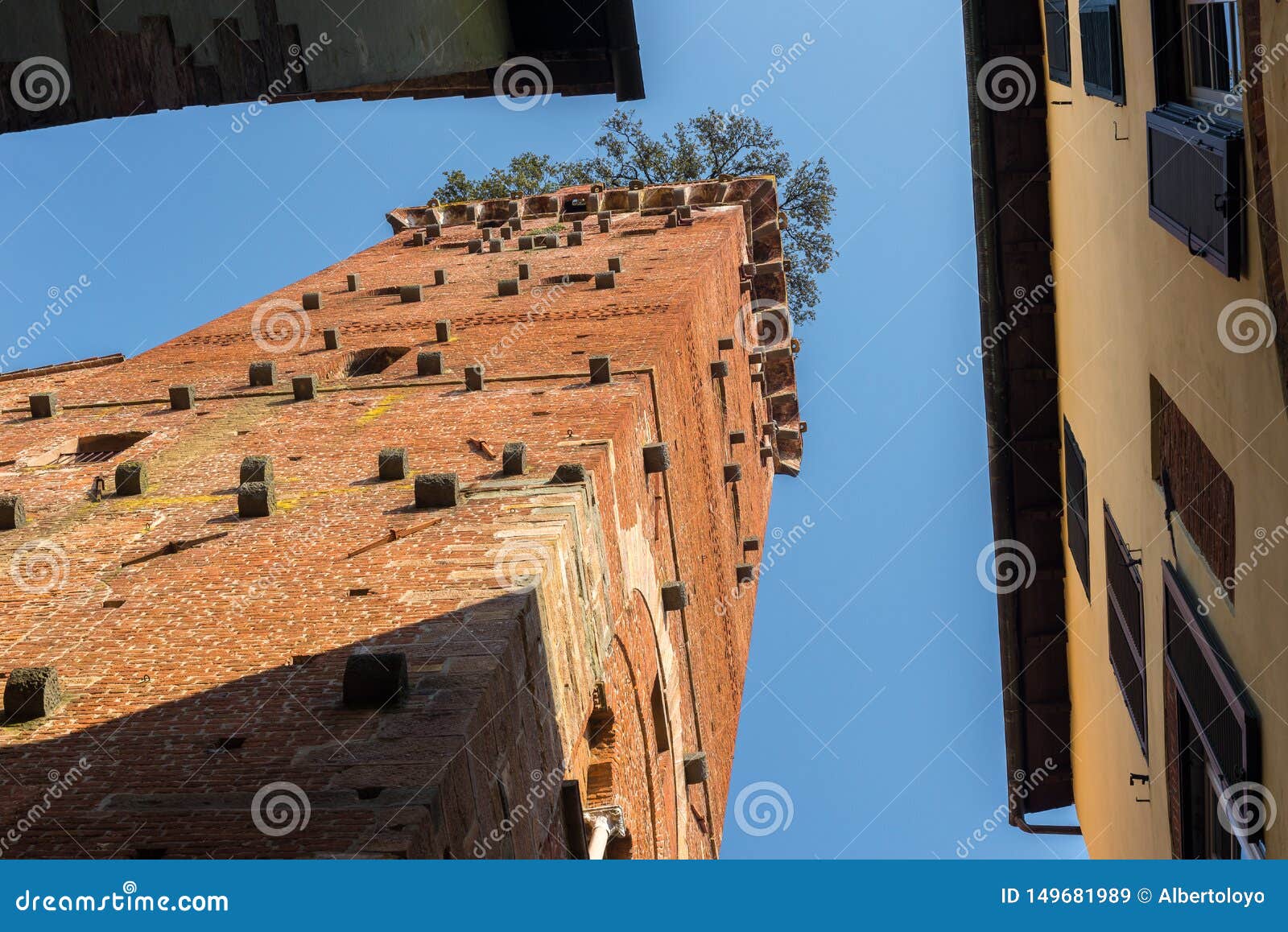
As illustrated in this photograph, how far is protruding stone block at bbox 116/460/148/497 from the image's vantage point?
11570mm

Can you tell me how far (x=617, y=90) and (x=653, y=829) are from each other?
7.17 m

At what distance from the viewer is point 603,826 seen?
10461 millimetres

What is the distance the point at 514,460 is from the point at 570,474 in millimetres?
622

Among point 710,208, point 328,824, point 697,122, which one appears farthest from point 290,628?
point 697,122

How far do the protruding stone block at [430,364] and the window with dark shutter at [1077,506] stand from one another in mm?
6849

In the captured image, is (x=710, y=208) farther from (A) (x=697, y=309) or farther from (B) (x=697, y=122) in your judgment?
(B) (x=697, y=122)

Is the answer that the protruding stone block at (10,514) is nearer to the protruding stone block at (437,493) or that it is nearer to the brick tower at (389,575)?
the brick tower at (389,575)

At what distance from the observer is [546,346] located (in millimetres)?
15711

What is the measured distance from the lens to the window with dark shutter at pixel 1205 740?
7.55 meters

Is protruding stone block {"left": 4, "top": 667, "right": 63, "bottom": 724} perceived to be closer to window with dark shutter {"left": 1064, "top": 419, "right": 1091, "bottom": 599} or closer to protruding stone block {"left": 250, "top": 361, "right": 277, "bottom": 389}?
protruding stone block {"left": 250, "top": 361, "right": 277, "bottom": 389}

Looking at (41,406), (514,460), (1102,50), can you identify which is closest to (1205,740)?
(1102,50)

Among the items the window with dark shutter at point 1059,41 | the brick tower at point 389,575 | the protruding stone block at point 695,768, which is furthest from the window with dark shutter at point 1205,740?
the protruding stone block at point 695,768

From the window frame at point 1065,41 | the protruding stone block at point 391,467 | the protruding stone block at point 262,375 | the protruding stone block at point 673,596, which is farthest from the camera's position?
the protruding stone block at point 262,375

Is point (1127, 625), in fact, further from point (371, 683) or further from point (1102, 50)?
point (371, 683)
